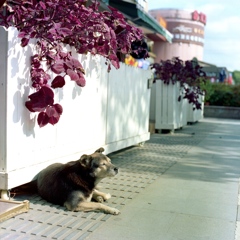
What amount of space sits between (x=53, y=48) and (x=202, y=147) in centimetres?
538

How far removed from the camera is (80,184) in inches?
162

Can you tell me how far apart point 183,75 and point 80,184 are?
28.6ft

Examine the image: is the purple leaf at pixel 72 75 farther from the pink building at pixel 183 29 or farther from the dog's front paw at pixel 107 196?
the pink building at pixel 183 29

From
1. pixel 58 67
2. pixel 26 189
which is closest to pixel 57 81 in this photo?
pixel 58 67

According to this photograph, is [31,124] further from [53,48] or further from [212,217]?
[212,217]

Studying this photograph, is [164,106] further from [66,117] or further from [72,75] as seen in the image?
[72,75]

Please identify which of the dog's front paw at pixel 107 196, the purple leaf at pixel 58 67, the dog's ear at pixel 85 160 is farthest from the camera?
the dog's front paw at pixel 107 196

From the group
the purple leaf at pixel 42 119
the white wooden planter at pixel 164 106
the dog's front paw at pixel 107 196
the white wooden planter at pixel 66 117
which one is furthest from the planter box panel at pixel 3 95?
the white wooden planter at pixel 164 106

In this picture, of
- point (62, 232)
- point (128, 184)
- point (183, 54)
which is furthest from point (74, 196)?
point (183, 54)

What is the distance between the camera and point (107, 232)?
3418 mm

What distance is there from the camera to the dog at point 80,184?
3969 millimetres

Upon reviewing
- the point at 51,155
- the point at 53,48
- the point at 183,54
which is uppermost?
the point at 183,54

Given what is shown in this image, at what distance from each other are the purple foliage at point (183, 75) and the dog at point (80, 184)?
712cm

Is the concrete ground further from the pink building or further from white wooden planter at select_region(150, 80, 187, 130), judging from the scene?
the pink building
